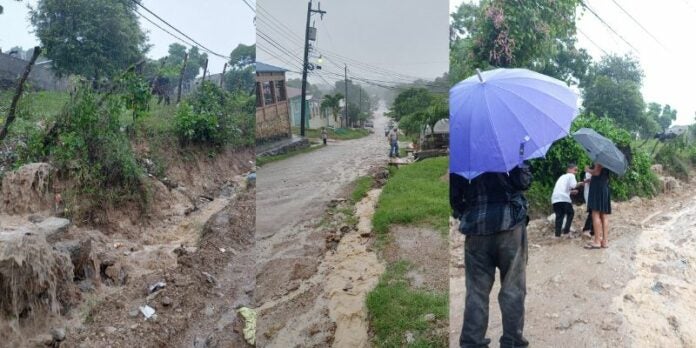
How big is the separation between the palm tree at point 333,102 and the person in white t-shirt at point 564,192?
1.49 metres

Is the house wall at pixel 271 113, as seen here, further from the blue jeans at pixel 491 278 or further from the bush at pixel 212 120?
the bush at pixel 212 120

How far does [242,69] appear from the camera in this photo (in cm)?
371

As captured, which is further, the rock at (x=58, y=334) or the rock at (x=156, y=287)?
the rock at (x=156, y=287)

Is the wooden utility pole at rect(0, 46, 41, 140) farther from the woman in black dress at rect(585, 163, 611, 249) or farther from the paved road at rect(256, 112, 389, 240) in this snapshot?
the woman in black dress at rect(585, 163, 611, 249)

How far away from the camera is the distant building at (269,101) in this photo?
6.75 ft

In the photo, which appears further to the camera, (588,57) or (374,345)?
(588,57)

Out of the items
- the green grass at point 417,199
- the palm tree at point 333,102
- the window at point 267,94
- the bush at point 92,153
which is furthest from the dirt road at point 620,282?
the bush at point 92,153

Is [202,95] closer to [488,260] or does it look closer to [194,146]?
[194,146]

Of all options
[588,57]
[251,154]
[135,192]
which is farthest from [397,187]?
[135,192]

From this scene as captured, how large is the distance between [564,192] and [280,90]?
181cm

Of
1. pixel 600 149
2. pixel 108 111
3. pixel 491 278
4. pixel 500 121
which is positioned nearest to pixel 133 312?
pixel 108 111

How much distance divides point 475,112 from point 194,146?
2729 mm

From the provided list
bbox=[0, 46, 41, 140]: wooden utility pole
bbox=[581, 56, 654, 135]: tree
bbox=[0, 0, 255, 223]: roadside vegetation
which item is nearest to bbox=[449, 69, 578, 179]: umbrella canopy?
bbox=[581, 56, 654, 135]: tree

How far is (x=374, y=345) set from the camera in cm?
216
